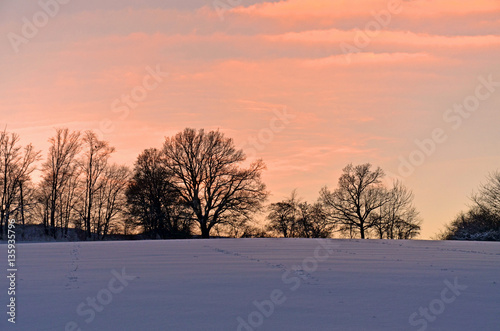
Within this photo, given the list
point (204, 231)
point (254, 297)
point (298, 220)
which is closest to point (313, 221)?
point (298, 220)

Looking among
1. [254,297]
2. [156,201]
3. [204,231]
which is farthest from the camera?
[156,201]

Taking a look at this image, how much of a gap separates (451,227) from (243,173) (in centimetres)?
A: 2603

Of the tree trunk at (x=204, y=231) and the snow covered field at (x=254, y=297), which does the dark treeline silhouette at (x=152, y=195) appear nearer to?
the tree trunk at (x=204, y=231)

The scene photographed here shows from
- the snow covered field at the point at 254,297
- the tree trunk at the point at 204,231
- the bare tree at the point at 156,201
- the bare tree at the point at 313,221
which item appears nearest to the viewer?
the snow covered field at the point at 254,297

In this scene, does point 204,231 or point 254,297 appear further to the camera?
point 204,231

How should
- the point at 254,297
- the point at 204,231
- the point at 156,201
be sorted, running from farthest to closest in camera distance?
the point at 156,201, the point at 204,231, the point at 254,297

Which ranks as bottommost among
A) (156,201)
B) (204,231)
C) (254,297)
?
(254,297)

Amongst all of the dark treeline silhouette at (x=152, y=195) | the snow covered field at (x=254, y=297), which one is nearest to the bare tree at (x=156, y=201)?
the dark treeline silhouette at (x=152, y=195)

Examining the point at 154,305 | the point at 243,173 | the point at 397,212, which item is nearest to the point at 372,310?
the point at 154,305

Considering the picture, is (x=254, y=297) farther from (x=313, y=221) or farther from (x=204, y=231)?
(x=313, y=221)

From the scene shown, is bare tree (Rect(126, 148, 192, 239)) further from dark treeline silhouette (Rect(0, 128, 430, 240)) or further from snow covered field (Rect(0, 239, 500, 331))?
Result: snow covered field (Rect(0, 239, 500, 331))

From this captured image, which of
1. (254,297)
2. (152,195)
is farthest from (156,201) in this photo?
(254,297)

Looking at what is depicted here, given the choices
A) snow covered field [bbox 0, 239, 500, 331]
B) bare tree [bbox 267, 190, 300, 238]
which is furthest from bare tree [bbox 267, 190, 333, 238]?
snow covered field [bbox 0, 239, 500, 331]

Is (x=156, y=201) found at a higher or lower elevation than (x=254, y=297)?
higher
